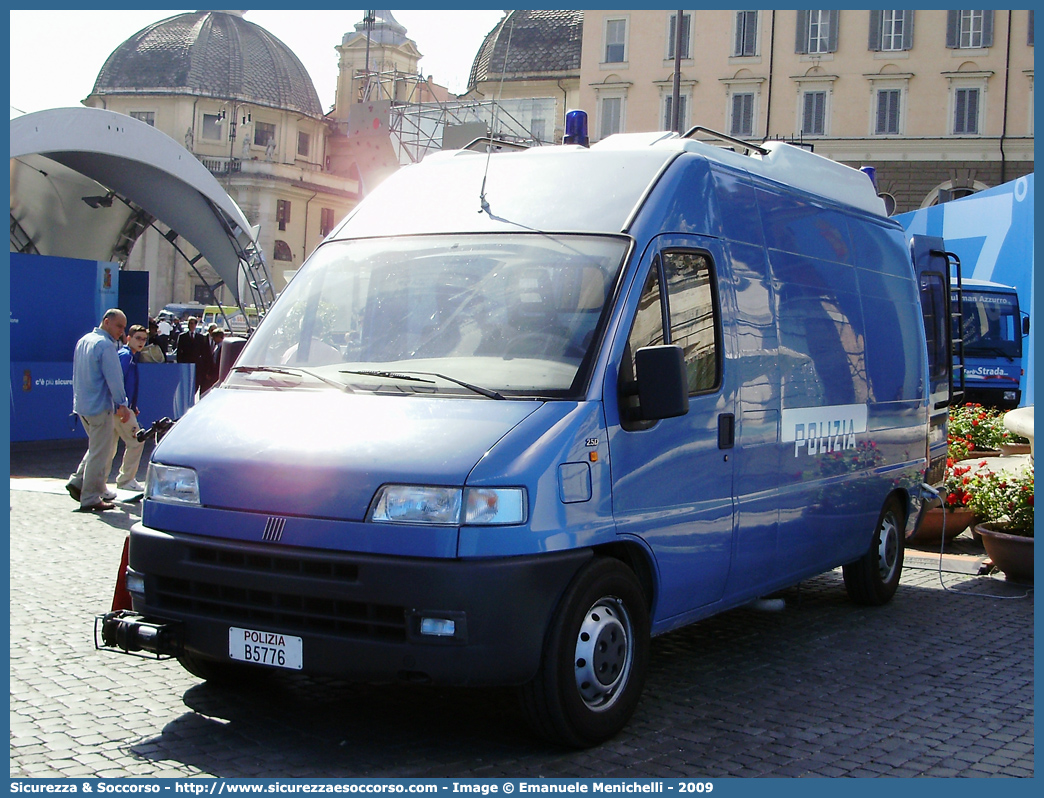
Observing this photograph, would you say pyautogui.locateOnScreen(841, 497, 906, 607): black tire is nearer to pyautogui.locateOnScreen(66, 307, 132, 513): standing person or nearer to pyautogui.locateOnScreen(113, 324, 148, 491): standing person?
pyautogui.locateOnScreen(66, 307, 132, 513): standing person

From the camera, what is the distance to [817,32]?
178 ft

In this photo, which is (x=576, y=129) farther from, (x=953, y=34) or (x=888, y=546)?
(x=953, y=34)

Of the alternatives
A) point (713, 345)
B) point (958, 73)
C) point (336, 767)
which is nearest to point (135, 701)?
point (336, 767)

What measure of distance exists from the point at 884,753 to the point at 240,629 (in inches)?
107

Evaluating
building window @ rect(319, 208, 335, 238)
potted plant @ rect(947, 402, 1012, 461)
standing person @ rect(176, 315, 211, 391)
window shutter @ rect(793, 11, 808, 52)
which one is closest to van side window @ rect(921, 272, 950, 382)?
potted plant @ rect(947, 402, 1012, 461)

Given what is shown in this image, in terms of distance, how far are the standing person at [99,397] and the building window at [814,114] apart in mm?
46742

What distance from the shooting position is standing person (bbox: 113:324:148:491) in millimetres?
12219

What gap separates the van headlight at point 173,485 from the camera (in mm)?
5180

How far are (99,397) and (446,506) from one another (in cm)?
788

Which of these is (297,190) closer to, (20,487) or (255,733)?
(20,487)

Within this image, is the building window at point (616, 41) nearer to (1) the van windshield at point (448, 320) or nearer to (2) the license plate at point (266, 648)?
(1) the van windshield at point (448, 320)

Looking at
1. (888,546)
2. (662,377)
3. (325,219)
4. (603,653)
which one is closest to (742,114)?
(325,219)

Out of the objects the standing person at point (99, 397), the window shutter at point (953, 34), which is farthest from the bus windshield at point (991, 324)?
the window shutter at point (953, 34)

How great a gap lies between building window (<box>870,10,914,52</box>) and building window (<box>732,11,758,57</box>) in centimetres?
497
